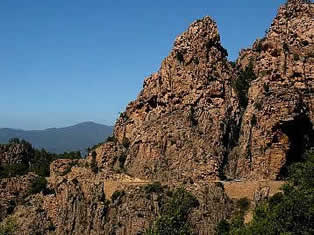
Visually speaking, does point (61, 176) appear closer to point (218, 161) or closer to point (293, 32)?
point (218, 161)

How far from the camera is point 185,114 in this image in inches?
2938

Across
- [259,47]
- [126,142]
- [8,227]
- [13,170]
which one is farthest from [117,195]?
[259,47]

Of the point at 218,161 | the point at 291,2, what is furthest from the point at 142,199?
the point at 291,2


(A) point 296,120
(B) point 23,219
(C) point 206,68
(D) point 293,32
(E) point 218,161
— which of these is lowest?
(B) point 23,219

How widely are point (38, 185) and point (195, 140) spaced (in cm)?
2358

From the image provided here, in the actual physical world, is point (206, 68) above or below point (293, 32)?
below

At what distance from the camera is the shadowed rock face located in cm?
7169

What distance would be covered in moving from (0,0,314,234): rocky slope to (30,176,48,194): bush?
0.89 meters

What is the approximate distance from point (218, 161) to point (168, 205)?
10231mm

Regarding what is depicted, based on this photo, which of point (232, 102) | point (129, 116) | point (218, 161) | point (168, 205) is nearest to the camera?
point (168, 205)

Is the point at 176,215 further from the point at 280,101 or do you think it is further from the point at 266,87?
the point at 266,87

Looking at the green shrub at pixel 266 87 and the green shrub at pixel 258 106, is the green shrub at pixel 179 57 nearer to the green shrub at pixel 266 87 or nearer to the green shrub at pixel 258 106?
the green shrub at pixel 266 87

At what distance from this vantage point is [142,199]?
219 feet

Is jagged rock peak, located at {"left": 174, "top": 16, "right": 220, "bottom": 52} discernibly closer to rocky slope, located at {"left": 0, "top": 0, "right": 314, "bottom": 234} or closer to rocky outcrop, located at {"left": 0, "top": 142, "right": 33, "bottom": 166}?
rocky slope, located at {"left": 0, "top": 0, "right": 314, "bottom": 234}
